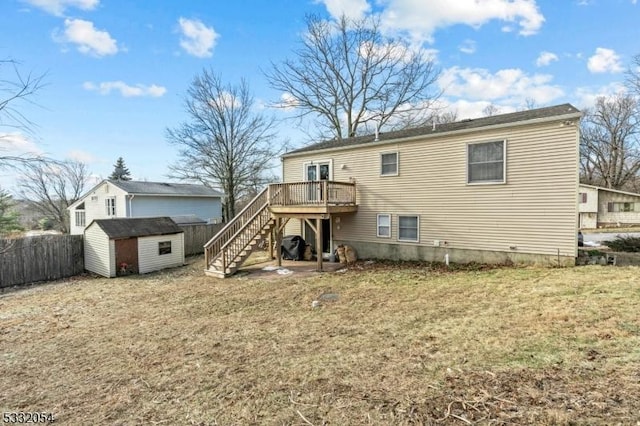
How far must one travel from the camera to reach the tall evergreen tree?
36906mm

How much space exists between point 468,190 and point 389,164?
3.06 meters

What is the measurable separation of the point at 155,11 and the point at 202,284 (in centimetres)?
847

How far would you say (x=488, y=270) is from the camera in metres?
9.54

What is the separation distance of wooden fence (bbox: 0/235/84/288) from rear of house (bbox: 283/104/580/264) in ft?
35.2

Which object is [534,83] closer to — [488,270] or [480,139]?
[480,139]

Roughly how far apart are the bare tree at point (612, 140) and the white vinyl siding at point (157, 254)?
39.0 meters

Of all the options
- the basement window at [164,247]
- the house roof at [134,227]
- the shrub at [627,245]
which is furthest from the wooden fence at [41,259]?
the shrub at [627,245]

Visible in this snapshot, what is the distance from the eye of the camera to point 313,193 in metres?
11.7

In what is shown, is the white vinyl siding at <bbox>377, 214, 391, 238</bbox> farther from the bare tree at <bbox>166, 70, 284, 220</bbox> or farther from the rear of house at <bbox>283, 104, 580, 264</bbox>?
the bare tree at <bbox>166, 70, 284, 220</bbox>

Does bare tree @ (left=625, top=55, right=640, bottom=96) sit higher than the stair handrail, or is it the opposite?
bare tree @ (left=625, top=55, right=640, bottom=96)

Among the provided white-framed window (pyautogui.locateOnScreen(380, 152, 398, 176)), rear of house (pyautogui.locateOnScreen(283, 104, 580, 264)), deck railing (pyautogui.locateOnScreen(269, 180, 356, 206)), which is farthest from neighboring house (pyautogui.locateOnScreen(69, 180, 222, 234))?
white-framed window (pyautogui.locateOnScreen(380, 152, 398, 176))

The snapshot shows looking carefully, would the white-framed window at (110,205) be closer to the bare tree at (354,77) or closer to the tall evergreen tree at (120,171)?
the bare tree at (354,77)

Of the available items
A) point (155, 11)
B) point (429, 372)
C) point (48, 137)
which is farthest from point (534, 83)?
point (48, 137)

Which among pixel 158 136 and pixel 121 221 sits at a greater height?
pixel 158 136
